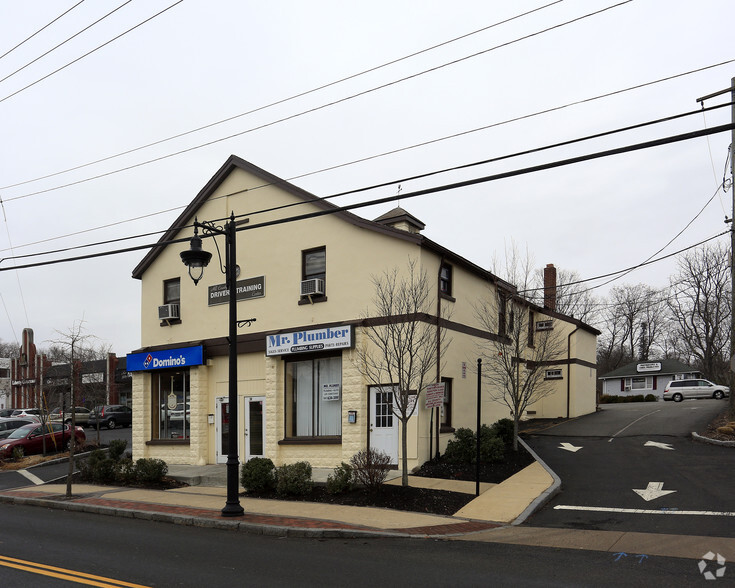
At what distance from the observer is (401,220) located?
19.1m

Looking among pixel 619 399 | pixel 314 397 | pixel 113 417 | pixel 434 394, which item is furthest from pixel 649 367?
pixel 434 394

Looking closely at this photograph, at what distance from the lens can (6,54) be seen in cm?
1420

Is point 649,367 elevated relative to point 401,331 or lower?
lower

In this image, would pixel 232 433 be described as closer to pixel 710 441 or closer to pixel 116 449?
pixel 116 449

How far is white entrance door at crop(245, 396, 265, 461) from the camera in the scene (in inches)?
774

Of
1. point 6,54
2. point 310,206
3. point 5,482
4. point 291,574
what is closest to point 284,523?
point 291,574

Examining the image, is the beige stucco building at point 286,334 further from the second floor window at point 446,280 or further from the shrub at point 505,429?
the shrub at point 505,429

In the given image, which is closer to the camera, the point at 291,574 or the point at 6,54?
the point at 291,574

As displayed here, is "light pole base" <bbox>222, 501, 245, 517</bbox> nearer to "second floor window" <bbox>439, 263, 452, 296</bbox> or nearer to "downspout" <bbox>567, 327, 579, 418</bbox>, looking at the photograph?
"second floor window" <bbox>439, 263, 452, 296</bbox>

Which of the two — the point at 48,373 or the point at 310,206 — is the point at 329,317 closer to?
the point at 310,206

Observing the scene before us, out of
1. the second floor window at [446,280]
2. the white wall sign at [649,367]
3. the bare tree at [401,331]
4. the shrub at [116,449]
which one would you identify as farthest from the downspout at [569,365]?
the white wall sign at [649,367]

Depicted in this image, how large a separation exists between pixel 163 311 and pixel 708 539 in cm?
1786

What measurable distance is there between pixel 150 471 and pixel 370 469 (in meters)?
7.29

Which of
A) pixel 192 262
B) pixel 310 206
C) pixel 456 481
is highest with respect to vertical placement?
pixel 310 206
